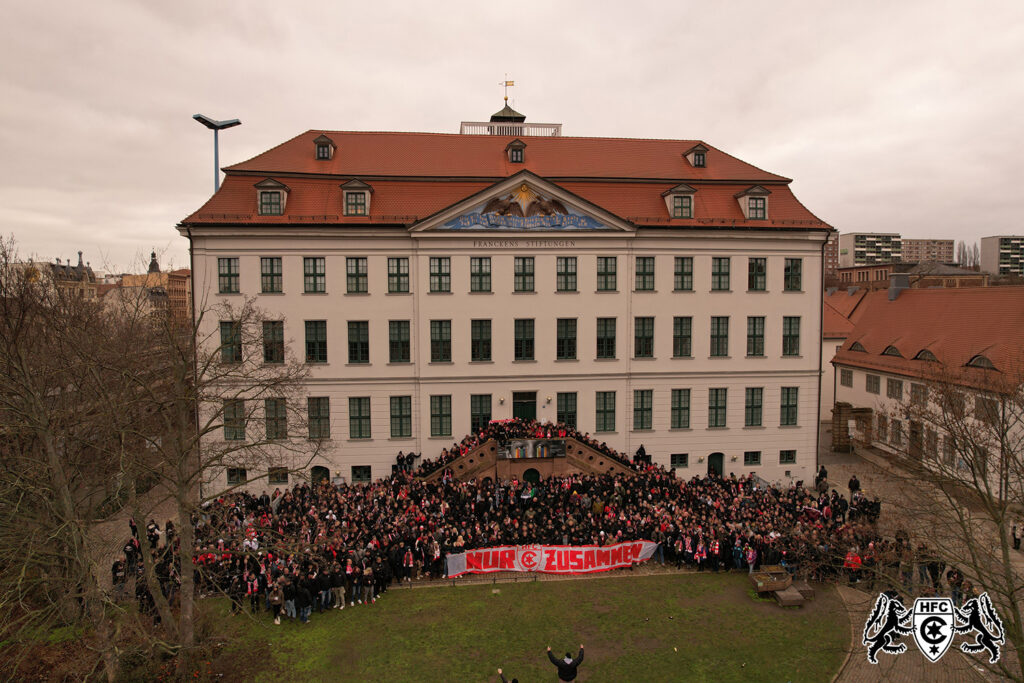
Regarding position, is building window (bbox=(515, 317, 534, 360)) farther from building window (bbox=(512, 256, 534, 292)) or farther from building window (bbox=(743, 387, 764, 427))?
building window (bbox=(743, 387, 764, 427))

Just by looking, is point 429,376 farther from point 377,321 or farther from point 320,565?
point 320,565

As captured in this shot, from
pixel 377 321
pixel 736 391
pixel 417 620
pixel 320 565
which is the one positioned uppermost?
pixel 377 321

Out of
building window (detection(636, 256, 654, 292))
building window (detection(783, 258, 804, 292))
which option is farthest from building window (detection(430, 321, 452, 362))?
building window (detection(783, 258, 804, 292))

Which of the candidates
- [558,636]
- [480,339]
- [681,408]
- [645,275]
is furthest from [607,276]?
[558,636]

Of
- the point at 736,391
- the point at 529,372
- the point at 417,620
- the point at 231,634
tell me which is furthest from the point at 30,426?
the point at 736,391

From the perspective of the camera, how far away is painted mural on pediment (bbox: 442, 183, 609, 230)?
112ft

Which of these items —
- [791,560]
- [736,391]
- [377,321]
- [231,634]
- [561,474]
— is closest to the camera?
[231,634]

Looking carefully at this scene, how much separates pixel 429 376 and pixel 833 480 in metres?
24.6

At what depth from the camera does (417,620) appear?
2050 cm

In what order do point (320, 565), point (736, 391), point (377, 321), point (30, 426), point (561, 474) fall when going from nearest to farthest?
point (30, 426)
point (320, 565)
point (561, 474)
point (377, 321)
point (736, 391)

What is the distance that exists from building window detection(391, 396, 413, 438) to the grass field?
12996 mm

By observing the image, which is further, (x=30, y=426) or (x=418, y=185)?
(x=418, y=185)

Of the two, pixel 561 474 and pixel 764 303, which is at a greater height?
pixel 764 303

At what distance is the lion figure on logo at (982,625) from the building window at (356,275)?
94.3ft
